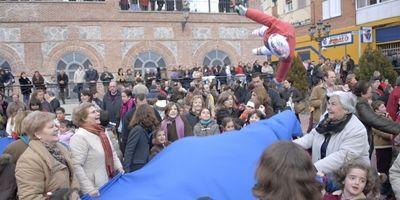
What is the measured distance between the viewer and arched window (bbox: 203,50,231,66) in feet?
89.5

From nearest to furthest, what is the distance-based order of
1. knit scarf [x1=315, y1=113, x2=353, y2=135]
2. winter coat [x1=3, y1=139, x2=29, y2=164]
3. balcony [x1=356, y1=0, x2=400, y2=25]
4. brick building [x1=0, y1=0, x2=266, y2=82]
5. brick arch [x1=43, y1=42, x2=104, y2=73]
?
knit scarf [x1=315, y1=113, x2=353, y2=135] → winter coat [x1=3, y1=139, x2=29, y2=164] → brick building [x1=0, y1=0, x2=266, y2=82] → brick arch [x1=43, y1=42, x2=104, y2=73] → balcony [x1=356, y1=0, x2=400, y2=25]

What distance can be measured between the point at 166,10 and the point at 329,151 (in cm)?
2353

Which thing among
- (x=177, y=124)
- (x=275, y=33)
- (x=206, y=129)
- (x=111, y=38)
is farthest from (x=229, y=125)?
(x=111, y=38)

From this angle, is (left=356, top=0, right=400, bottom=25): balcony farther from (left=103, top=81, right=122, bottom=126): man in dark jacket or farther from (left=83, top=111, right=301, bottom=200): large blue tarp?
(left=83, top=111, right=301, bottom=200): large blue tarp

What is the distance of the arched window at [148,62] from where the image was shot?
25625 millimetres

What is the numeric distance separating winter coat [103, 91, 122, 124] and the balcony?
19515mm

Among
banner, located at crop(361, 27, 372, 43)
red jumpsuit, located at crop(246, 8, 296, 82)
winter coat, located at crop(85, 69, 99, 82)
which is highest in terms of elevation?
banner, located at crop(361, 27, 372, 43)

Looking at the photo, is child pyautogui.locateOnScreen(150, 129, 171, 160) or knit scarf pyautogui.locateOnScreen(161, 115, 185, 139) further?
knit scarf pyautogui.locateOnScreen(161, 115, 185, 139)

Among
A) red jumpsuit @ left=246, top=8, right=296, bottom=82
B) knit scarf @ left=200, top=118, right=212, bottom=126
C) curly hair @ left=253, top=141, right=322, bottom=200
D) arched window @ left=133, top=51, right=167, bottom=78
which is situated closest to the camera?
curly hair @ left=253, top=141, right=322, bottom=200

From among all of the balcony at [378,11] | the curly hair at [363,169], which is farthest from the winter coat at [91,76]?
the curly hair at [363,169]

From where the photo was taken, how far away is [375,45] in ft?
82.9

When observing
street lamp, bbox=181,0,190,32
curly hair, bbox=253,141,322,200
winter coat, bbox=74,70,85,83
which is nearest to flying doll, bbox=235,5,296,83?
curly hair, bbox=253,141,322,200

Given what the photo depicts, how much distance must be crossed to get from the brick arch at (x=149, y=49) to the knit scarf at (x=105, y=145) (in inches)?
820

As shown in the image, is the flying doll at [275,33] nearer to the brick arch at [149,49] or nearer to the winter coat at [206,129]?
the winter coat at [206,129]
